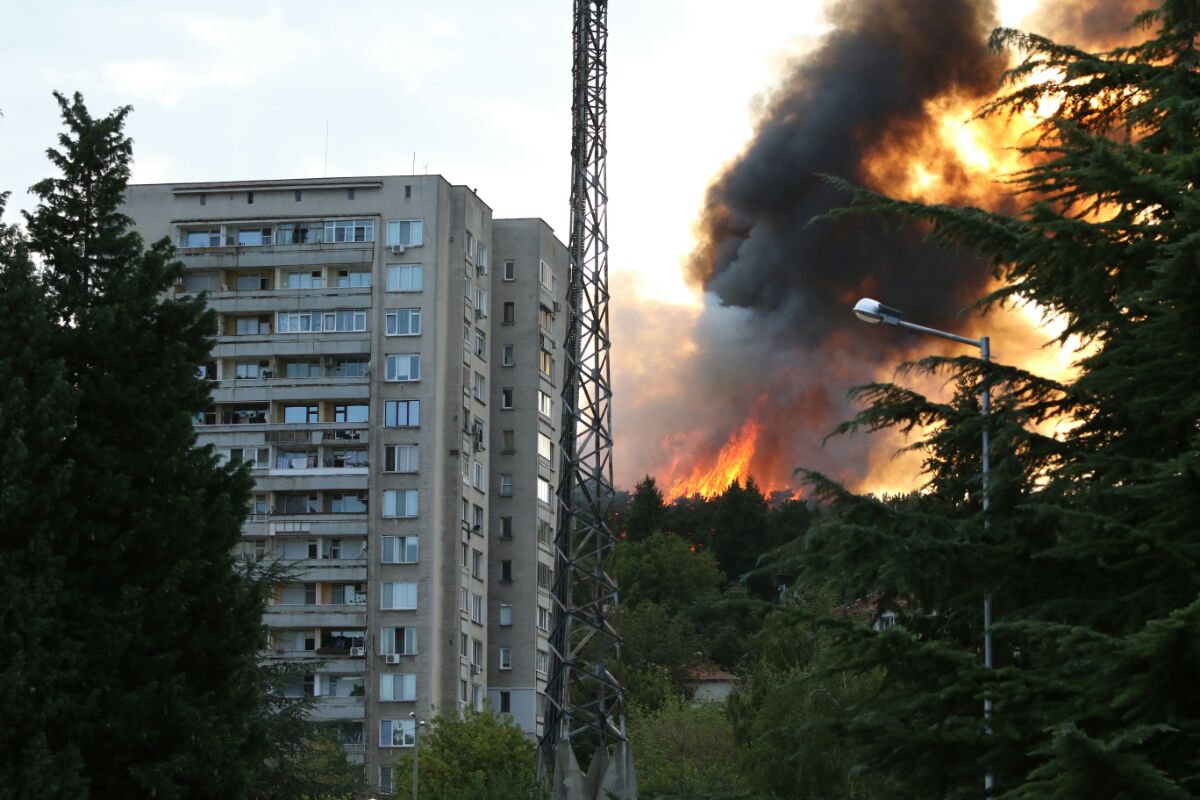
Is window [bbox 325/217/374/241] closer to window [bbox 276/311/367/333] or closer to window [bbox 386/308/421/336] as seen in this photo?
window [bbox 276/311/367/333]

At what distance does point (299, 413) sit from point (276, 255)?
727 centimetres

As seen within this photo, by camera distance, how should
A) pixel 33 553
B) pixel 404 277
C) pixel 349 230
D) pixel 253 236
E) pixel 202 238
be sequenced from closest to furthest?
pixel 33 553 < pixel 404 277 < pixel 349 230 < pixel 253 236 < pixel 202 238

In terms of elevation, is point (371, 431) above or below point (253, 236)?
below

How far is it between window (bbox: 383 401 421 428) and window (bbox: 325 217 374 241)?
25.3ft

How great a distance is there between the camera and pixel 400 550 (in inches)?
3263

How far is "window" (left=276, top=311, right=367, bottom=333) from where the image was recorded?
279 feet

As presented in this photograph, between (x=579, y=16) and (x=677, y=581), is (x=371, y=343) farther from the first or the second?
Answer: (x=677, y=581)

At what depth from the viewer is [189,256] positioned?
8619 cm

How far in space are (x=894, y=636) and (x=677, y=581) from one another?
11761 cm

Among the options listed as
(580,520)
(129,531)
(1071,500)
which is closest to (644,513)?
(580,520)

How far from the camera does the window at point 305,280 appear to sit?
86.3 metres

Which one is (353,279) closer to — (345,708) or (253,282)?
(253,282)

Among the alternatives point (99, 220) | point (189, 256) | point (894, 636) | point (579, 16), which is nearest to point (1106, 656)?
point (894, 636)

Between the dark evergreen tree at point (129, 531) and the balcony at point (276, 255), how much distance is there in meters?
51.9
